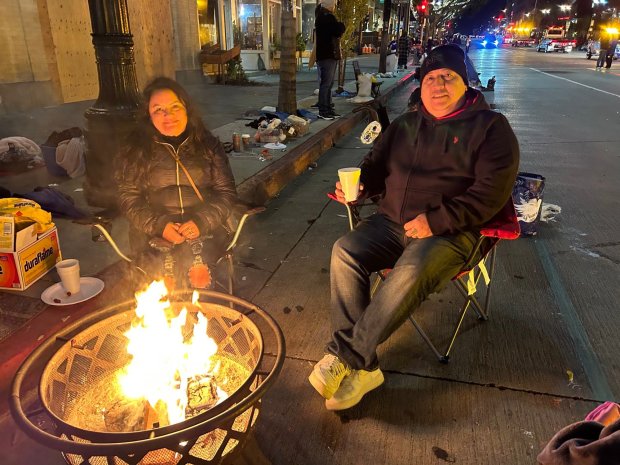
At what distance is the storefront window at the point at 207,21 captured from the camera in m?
16.6

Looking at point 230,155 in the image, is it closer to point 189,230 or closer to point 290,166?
point 290,166

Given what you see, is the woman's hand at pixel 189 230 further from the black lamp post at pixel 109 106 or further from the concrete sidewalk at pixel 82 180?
the black lamp post at pixel 109 106

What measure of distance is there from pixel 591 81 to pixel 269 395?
22.2 meters

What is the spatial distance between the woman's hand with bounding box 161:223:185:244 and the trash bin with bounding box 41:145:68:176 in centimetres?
340

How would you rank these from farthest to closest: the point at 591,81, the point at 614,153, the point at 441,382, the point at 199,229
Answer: the point at 591,81
the point at 614,153
the point at 199,229
the point at 441,382

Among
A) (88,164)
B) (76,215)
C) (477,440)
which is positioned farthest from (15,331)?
(477,440)

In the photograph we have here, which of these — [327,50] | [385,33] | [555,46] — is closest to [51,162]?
[327,50]

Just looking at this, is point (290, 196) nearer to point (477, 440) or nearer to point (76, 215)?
point (76, 215)

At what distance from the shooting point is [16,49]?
29.3ft

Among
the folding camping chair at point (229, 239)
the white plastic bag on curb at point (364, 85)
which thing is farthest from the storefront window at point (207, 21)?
the folding camping chair at point (229, 239)

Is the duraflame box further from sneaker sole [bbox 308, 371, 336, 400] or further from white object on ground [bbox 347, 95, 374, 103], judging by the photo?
white object on ground [bbox 347, 95, 374, 103]

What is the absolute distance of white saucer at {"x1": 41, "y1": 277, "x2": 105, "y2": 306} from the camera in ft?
10.1

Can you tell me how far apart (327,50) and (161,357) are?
31.0 ft

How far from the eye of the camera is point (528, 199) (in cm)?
448
